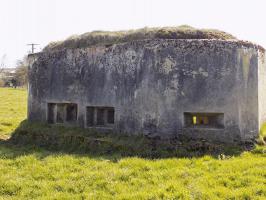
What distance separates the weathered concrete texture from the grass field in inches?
35.3

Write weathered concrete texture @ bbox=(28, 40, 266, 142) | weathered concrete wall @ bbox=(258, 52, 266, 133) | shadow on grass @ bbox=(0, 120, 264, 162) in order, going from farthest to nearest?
weathered concrete wall @ bbox=(258, 52, 266, 133) < weathered concrete texture @ bbox=(28, 40, 266, 142) < shadow on grass @ bbox=(0, 120, 264, 162)

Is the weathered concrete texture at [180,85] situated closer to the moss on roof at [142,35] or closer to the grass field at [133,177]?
the moss on roof at [142,35]

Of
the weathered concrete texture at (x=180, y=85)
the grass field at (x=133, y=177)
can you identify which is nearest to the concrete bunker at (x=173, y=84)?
the weathered concrete texture at (x=180, y=85)

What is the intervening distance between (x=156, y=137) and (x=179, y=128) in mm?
544

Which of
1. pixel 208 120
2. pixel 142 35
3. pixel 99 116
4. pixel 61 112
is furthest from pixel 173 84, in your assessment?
pixel 61 112

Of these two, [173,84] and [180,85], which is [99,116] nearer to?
[173,84]

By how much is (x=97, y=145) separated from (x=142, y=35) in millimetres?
2805

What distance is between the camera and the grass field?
229 inches

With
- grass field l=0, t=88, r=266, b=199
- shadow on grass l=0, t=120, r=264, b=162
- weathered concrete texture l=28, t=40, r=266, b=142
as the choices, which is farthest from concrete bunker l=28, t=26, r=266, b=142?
grass field l=0, t=88, r=266, b=199

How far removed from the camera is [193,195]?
18.6 ft

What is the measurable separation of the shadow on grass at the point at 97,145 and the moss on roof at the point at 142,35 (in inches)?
89.7

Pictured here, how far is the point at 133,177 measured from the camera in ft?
21.6

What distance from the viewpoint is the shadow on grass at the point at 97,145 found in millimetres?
7828

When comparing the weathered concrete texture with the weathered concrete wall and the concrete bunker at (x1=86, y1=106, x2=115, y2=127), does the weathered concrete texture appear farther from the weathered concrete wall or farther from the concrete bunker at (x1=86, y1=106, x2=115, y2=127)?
the concrete bunker at (x1=86, y1=106, x2=115, y2=127)
